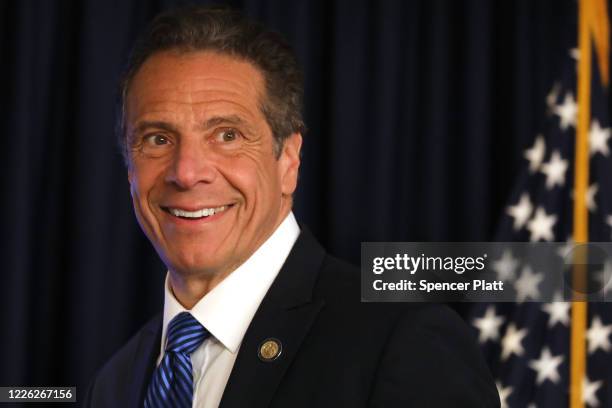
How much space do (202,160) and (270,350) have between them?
0.37 metres

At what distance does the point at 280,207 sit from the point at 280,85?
0.76 feet

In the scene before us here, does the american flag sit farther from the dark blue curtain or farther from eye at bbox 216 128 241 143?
eye at bbox 216 128 241 143

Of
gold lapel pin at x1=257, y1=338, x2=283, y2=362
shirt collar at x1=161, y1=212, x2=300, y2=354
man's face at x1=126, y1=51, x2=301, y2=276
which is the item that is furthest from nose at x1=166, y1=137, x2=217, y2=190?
gold lapel pin at x1=257, y1=338, x2=283, y2=362

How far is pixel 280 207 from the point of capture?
5.48ft

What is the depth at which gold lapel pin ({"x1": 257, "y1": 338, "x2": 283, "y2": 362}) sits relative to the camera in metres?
1.40

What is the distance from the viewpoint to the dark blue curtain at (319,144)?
8.40 feet

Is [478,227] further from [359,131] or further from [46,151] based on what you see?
[46,151]

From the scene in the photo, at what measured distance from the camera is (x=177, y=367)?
151cm

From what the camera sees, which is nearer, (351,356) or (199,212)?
(351,356)

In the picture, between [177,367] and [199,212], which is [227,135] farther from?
[177,367]

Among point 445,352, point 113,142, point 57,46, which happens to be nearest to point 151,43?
point 445,352
